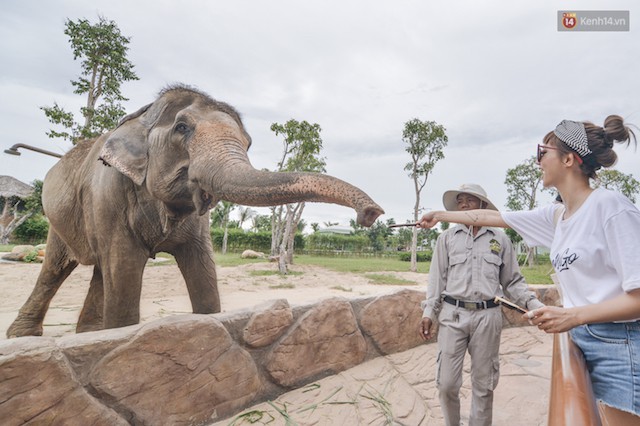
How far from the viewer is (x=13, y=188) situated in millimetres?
28672

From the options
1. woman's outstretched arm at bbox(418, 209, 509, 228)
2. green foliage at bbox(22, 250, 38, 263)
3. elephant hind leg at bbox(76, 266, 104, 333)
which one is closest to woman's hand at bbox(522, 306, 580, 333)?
woman's outstretched arm at bbox(418, 209, 509, 228)

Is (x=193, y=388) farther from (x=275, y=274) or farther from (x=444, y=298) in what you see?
(x=275, y=274)

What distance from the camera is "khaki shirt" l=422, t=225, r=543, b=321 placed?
244cm

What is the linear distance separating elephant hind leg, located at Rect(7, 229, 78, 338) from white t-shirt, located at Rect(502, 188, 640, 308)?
13.4 ft

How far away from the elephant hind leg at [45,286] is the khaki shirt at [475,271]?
11.3 ft

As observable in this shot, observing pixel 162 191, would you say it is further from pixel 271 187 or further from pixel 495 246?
pixel 495 246

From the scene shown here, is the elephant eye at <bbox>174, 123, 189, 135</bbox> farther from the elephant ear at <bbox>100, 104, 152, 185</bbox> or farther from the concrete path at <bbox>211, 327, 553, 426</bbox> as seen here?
the concrete path at <bbox>211, 327, 553, 426</bbox>

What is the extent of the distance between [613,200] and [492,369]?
1495 millimetres

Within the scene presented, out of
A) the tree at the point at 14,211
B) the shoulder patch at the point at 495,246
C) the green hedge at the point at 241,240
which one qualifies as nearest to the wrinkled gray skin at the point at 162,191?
the shoulder patch at the point at 495,246

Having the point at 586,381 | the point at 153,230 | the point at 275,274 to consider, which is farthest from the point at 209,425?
the point at 275,274

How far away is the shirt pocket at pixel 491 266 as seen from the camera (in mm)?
2461

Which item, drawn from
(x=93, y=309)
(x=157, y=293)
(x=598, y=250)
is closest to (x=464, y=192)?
(x=598, y=250)

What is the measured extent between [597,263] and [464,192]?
4.71 feet

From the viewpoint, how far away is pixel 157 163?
255cm
